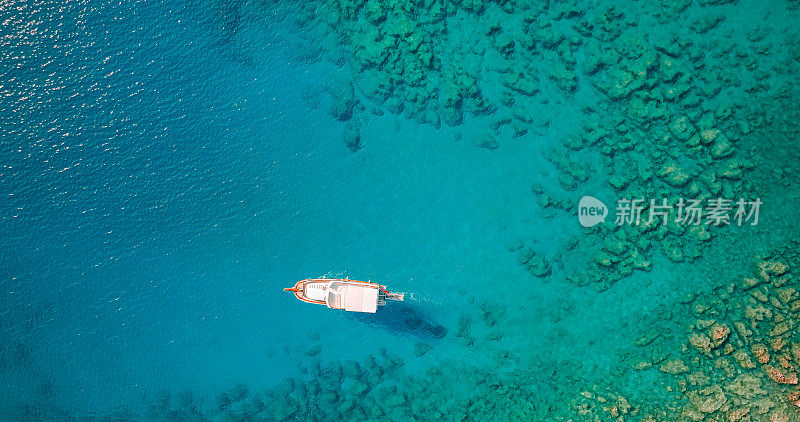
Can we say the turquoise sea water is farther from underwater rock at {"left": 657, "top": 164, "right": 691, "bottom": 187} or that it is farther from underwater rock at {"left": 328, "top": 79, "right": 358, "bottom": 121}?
underwater rock at {"left": 657, "top": 164, "right": 691, "bottom": 187}

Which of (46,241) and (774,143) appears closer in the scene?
(774,143)

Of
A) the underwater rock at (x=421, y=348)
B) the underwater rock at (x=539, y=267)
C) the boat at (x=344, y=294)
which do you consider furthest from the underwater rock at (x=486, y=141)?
the underwater rock at (x=421, y=348)

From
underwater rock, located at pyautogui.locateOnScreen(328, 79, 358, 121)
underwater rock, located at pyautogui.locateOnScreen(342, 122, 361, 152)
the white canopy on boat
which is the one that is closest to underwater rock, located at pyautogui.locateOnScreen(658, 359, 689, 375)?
the white canopy on boat

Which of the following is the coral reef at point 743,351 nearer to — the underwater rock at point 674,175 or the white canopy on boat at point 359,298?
the underwater rock at point 674,175

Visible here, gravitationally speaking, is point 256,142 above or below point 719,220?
above

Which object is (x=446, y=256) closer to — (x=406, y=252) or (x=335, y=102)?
(x=406, y=252)

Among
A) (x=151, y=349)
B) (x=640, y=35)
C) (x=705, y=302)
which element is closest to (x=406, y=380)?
(x=151, y=349)
